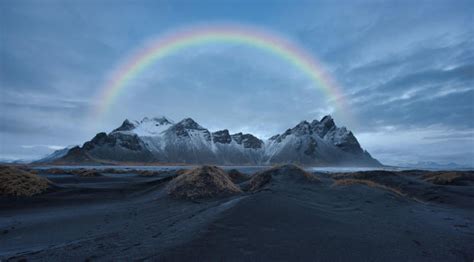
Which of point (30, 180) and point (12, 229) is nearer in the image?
point (12, 229)

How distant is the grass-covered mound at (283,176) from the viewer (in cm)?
1666

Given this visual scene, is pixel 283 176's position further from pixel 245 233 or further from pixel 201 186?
pixel 245 233

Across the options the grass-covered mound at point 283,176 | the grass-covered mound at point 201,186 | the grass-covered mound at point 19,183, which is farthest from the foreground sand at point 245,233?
the grass-covered mound at point 283,176

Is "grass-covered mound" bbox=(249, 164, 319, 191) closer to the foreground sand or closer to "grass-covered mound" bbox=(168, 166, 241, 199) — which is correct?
"grass-covered mound" bbox=(168, 166, 241, 199)

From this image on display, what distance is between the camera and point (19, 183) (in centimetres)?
1280

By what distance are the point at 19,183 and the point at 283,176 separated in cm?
1652

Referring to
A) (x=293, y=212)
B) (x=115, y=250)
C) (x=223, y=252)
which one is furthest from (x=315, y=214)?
(x=115, y=250)

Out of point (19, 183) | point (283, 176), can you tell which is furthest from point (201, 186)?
point (19, 183)

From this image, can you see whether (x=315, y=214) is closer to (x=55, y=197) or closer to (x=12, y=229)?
(x=12, y=229)

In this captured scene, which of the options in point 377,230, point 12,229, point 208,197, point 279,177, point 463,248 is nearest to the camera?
point 463,248

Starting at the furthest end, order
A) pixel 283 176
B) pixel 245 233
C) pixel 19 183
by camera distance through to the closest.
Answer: pixel 283 176 < pixel 19 183 < pixel 245 233

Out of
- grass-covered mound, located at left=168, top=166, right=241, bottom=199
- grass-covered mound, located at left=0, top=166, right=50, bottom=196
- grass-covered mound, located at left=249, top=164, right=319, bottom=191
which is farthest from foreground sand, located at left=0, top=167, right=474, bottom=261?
grass-covered mound, located at left=249, top=164, right=319, bottom=191

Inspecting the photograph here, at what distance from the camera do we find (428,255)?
190 inches

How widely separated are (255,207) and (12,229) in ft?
25.6
